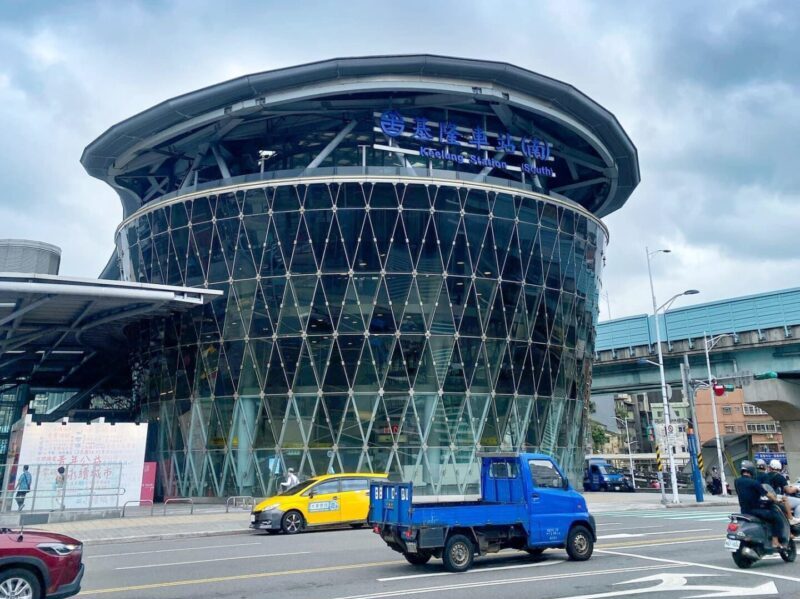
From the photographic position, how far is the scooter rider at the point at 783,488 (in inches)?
464

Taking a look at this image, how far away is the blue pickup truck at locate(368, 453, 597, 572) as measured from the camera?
11523 millimetres

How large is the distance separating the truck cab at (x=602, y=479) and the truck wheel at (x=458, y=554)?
4092 cm

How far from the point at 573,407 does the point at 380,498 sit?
2551 cm

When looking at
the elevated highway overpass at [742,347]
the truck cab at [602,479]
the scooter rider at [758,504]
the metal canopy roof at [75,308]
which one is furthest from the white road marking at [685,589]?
the truck cab at [602,479]

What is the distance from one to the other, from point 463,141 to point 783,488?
26861 millimetres

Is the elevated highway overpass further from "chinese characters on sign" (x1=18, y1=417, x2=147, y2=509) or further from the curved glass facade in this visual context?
"chinese characters on sign" (x1=18, y1=417, x2=147, y2=509)

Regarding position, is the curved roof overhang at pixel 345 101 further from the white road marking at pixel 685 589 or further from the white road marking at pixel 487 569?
the white road marking at pixel 685 589

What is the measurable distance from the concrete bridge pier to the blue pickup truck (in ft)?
111

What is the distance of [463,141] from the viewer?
36.1 m

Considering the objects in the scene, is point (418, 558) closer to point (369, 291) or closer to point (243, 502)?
point (243, 502)

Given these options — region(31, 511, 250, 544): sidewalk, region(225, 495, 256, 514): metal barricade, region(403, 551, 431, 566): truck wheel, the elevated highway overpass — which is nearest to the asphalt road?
region(403, 551, 431, 566): truck wheel

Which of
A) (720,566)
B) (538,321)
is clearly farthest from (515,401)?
(720,566)

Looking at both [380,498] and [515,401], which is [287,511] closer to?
[380,498]

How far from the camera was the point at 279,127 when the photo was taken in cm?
3800
